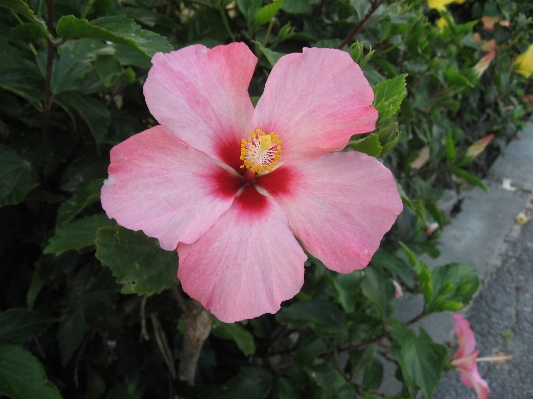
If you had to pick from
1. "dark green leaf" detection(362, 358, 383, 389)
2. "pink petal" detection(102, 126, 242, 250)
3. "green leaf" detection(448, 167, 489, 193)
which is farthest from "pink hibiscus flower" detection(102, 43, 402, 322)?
"green leaf" detection(448, 167, 489, 193)

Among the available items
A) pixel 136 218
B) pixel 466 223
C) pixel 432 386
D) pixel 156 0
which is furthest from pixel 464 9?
pixel 136 218

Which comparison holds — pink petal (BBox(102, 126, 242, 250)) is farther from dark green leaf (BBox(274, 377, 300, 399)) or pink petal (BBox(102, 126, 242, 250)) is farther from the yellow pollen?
dark green leaf (BBox(274, 377, 300, 399))

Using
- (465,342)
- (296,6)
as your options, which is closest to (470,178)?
(465,342)

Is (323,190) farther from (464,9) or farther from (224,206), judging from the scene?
(464,9)

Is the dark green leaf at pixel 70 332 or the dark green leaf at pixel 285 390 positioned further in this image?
the dark green leaf at pixel 285 390

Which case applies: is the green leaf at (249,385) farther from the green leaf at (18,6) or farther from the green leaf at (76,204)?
the green leaf at (18,6)

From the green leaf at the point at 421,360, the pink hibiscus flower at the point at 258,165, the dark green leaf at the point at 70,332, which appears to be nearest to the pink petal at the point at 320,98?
the pink hibiscus flower at the point at 258,165

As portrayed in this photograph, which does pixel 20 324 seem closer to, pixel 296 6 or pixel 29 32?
pixel 29 32
